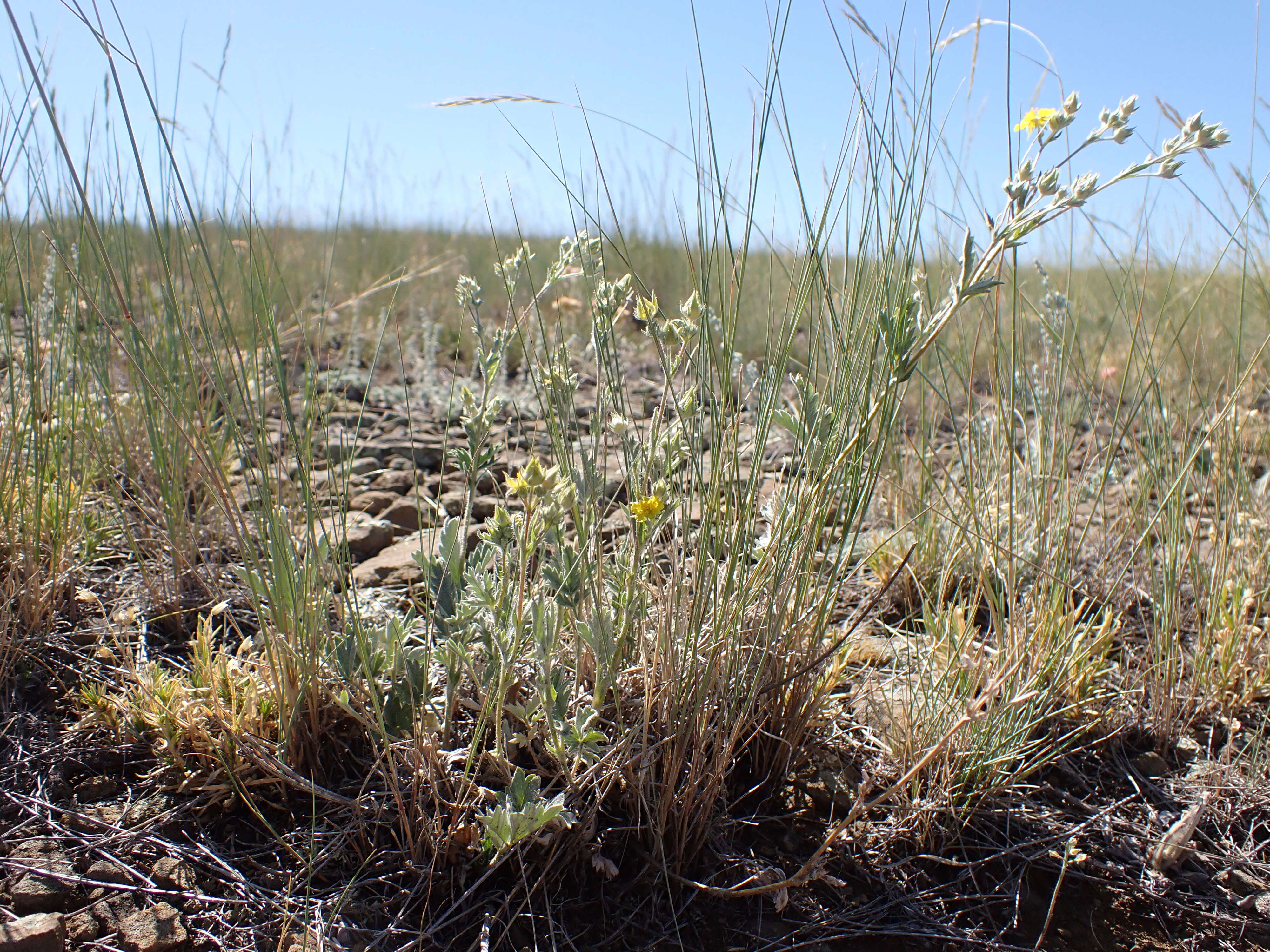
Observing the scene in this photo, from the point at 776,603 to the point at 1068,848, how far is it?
525mm

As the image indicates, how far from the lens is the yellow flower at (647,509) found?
893 millimetres

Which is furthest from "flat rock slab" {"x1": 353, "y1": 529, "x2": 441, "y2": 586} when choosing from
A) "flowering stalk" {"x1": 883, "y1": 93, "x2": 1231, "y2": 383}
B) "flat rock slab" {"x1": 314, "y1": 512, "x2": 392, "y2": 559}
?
"flowering stalk" {"x1": 883, "y1": 93, "x2": 1231, "y2": 383}

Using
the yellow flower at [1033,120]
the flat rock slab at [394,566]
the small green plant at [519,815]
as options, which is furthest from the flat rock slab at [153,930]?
the yellow flower at [1033,120]

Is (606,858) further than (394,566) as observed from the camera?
No

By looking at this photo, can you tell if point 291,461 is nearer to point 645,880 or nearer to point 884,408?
point 645,880

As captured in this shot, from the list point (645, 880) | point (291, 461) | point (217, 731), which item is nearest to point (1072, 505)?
point (645, 880)

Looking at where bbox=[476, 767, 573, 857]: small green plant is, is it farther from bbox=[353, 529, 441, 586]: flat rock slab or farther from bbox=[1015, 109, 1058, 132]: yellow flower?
bbox=[1015, 109, 1058, 132]: yellow flower

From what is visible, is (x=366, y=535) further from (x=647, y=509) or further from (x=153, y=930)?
(x=647, y=509)

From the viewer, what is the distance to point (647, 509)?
89 centimetres

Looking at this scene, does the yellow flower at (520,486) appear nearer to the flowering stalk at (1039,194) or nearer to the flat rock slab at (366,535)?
the flowering stalk at (1039,194)

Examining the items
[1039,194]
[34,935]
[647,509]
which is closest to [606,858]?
[647,509]

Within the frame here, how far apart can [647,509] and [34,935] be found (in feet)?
2.43

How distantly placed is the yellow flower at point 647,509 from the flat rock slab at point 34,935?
0.72 m

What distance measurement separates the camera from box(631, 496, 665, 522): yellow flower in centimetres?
89
